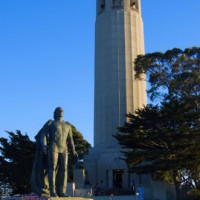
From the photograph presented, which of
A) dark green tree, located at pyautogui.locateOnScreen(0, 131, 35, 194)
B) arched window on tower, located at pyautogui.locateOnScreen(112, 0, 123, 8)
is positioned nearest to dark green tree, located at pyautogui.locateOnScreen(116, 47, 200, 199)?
dark green tree, located at pyautogui.locateOnScreen(0, 131, 35, 194)

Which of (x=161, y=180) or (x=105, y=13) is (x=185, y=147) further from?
(x=105, y=13)

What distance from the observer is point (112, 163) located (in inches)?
1550

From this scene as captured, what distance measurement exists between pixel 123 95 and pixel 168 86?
12.2 meters

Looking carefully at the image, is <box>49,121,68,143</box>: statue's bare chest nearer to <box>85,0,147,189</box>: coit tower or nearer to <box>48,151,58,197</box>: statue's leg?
<box>48,151,58,197</box>: statue's leg

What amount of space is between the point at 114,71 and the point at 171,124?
17.9 m

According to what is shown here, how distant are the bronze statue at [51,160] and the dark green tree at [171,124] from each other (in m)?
17.2

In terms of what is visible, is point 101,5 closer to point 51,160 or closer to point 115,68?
point 115,68

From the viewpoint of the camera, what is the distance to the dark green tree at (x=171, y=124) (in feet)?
89.5

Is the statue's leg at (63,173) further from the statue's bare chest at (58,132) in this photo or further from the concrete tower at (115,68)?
the concrete tower at (115,68)

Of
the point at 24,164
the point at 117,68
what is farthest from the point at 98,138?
the point at 24,164

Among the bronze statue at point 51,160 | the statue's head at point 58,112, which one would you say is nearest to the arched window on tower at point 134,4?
the statue's head at point 58,112

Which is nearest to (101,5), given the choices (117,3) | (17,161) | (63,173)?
(117,3)

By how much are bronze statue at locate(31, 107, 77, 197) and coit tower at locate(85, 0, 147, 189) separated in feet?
101

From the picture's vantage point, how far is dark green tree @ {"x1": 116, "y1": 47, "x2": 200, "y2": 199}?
27281 millimetres
